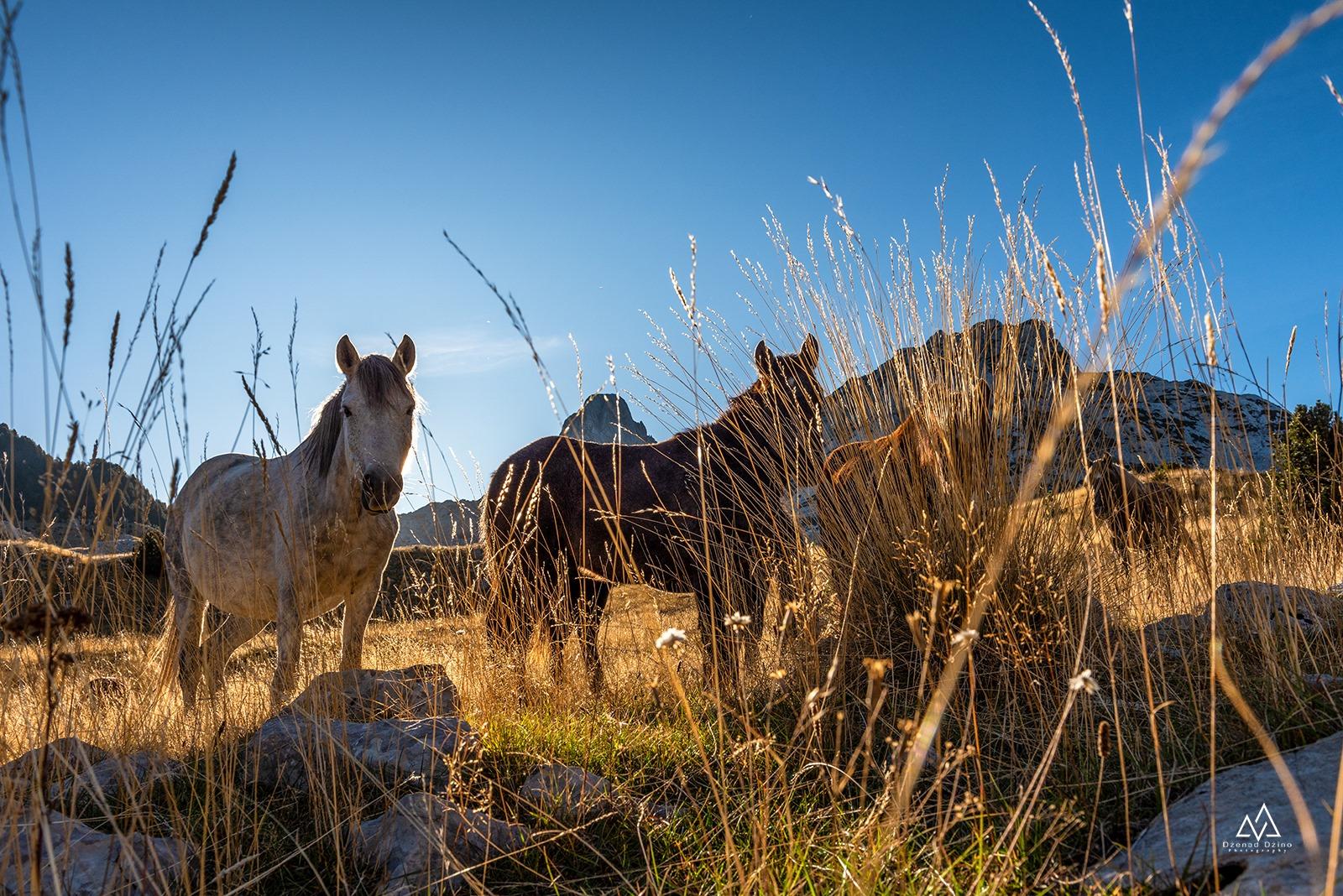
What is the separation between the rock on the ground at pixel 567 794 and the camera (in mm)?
2225

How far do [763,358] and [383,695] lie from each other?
2296mm

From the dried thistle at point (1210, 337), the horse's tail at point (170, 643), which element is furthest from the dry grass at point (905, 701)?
the horse's tail at point (170, 643)

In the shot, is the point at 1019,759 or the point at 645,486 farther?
the point at 645,486

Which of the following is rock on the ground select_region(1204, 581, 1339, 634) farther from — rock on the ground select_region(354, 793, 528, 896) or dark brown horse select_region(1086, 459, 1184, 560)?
rock on the ground select_region(354, 793, 528, 896)

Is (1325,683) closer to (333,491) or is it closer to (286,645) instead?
(286,645)

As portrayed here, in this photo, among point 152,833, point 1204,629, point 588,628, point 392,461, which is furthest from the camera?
point 588,628

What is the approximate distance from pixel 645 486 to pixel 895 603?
1717 mm

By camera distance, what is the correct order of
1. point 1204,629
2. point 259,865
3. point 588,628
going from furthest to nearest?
point 588,628, point 1204,629, point 259,865

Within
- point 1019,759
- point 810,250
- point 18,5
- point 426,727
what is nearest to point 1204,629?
point 1019,759

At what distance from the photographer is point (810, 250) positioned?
3445 millimetres

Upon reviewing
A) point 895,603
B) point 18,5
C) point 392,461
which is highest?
point 18,5

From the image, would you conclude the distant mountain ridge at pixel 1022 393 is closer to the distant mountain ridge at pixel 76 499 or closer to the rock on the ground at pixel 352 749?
the rock on the ground at pixel 352 749

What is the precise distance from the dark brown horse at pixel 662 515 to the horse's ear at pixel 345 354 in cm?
106

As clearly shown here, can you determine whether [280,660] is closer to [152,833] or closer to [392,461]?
[392,461]
